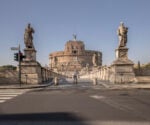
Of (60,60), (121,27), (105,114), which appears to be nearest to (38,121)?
(105,114)

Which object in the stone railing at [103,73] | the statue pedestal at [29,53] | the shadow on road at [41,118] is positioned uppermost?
the statue pedestal at [29,53]

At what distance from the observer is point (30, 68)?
2998 centimetres

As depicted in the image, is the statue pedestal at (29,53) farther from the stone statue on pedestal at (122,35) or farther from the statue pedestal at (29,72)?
the stone statue on pedestal at (122,35)

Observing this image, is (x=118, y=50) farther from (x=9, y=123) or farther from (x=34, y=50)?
(x=9, y=123)

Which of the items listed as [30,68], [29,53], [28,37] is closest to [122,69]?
[30,68]

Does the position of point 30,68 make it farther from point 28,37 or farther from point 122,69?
A: point 122,69

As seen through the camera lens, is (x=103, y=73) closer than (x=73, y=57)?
Answer: Yes

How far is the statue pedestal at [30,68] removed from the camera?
2994 cm

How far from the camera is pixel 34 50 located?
3039 cm

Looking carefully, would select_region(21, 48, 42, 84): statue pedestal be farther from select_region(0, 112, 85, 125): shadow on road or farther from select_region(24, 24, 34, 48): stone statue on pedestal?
select_region(0, 112, 85, 125): shadow on road

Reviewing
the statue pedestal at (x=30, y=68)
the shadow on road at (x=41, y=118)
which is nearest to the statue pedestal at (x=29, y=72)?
the statue pedestal at (x=30, y=68)

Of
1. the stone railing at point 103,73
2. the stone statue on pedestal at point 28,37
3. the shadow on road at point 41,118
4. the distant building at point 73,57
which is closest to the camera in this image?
the shadow on road at point 41,118

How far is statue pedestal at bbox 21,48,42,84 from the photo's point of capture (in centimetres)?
2994

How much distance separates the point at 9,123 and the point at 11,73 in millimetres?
22828
